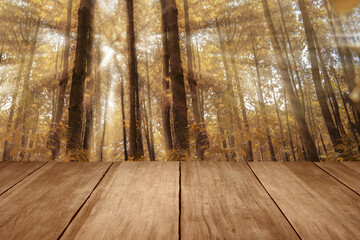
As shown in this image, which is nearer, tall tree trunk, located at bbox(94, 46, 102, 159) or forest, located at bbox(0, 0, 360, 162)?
forest, located at bbox(0, 0, 360, 162)

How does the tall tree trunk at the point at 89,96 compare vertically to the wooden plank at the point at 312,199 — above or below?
above

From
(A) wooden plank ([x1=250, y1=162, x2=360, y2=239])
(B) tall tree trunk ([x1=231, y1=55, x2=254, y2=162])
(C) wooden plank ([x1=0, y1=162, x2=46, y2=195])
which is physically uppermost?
(B) tall tree trunk ([x1=231, y1=55, x2=254, y2=162])

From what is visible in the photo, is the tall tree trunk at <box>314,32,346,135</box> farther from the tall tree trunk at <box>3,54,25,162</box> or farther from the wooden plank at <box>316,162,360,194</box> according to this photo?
the tall tree trunk at <box>3,54,25,162</box>

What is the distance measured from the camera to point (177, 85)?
211 centimetres

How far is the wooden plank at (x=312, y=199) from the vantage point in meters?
0.61

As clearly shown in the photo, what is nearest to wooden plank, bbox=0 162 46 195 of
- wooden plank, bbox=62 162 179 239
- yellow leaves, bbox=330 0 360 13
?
wooden plank, bbox=62 162 179 239

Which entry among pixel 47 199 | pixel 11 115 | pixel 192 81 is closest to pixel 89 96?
pixel 11 115

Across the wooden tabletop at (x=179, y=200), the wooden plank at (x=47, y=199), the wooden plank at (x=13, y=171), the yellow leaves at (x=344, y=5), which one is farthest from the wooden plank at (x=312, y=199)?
the yellow leaves at (x=344, y=5)

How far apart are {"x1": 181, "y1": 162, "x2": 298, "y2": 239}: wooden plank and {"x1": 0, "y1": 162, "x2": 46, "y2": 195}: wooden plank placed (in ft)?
1.95

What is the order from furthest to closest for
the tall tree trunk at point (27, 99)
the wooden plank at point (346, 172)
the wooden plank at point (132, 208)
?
the tall tree trunk at point (27, 99)
the wooden plank at point (346, 172)
the wooden plank at point (132, 208)

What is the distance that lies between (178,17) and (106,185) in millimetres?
1979

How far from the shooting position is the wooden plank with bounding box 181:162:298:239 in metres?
0.60

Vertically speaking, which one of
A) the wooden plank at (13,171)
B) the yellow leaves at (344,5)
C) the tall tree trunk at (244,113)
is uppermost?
the yellow leaves at (344,5)

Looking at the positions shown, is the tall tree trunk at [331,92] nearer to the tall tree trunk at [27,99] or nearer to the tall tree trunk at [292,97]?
the tall tree trunk at [292,97]
